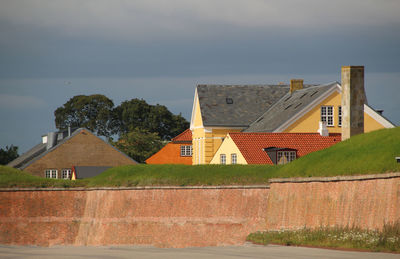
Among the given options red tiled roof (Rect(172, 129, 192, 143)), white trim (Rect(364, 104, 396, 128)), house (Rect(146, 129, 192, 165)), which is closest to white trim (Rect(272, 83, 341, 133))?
white trim (Rect(364, 104, 396, 128))

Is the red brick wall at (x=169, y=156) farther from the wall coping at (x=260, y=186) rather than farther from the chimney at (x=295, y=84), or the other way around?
the wall coping at (x=260, y=186)

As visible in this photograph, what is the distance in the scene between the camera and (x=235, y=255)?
77.9 ft

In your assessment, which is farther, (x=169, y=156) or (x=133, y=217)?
(x=169, y=156)

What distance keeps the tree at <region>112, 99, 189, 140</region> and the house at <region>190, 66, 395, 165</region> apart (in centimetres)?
4805

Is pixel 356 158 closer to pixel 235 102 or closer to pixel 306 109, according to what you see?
pixel 306 109

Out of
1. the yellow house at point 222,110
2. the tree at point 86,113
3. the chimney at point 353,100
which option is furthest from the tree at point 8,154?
the chimney at point 353,100

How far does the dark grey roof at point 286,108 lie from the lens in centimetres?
5716

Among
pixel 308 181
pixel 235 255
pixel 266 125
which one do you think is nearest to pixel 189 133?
pixel 266 125

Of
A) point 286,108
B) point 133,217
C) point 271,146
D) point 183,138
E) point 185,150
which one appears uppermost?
point 286,108

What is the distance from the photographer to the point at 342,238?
88.7 ft

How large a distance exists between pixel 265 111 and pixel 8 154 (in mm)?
49273

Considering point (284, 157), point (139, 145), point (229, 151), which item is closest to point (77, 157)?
point (229, 151)

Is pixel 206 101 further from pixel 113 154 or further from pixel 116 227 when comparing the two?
pixel 116 227

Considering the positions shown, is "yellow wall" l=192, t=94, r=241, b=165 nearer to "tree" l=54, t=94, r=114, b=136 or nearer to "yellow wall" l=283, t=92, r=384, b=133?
"yellow wall" l=283, t=92, r=384, b=133
